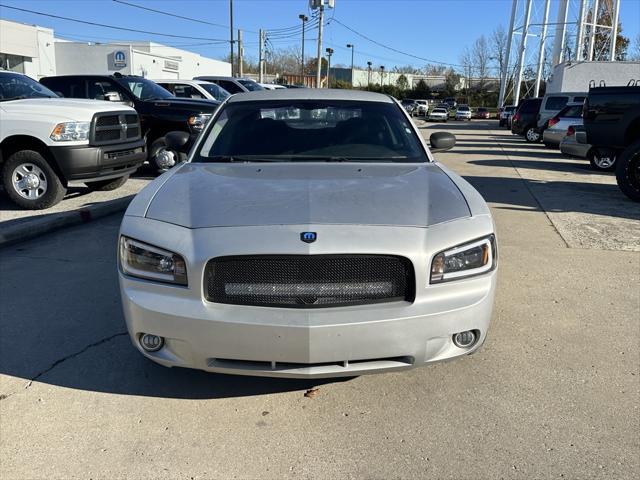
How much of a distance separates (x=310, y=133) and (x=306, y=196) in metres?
1.43

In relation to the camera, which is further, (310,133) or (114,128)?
(114,128)

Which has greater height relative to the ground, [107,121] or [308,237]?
[107,121]

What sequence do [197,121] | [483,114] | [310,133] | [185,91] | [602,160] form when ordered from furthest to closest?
[483,114] → [185,91] → [602,160] → [197,121] → [310,133]

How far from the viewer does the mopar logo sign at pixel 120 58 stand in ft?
124

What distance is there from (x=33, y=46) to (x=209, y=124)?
134 ft

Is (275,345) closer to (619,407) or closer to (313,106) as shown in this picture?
(619,407)

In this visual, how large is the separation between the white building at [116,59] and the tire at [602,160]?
3051 cm

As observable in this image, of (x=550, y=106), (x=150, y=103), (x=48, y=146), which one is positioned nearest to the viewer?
(x=48, y=146)

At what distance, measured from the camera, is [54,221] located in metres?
6.61

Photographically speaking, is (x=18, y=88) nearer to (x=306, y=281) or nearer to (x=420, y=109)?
(x=306, y=281)

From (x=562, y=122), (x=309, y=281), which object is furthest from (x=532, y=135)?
(x=309, y=281)

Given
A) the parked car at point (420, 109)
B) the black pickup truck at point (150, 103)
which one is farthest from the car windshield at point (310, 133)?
the parked car at point (420, 109)

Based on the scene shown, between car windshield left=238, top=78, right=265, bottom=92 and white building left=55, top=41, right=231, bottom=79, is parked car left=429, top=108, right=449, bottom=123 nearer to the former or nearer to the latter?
white building left=55, top=41, right=231, bottom=79

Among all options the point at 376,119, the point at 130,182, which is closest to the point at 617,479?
the point at 376,119
